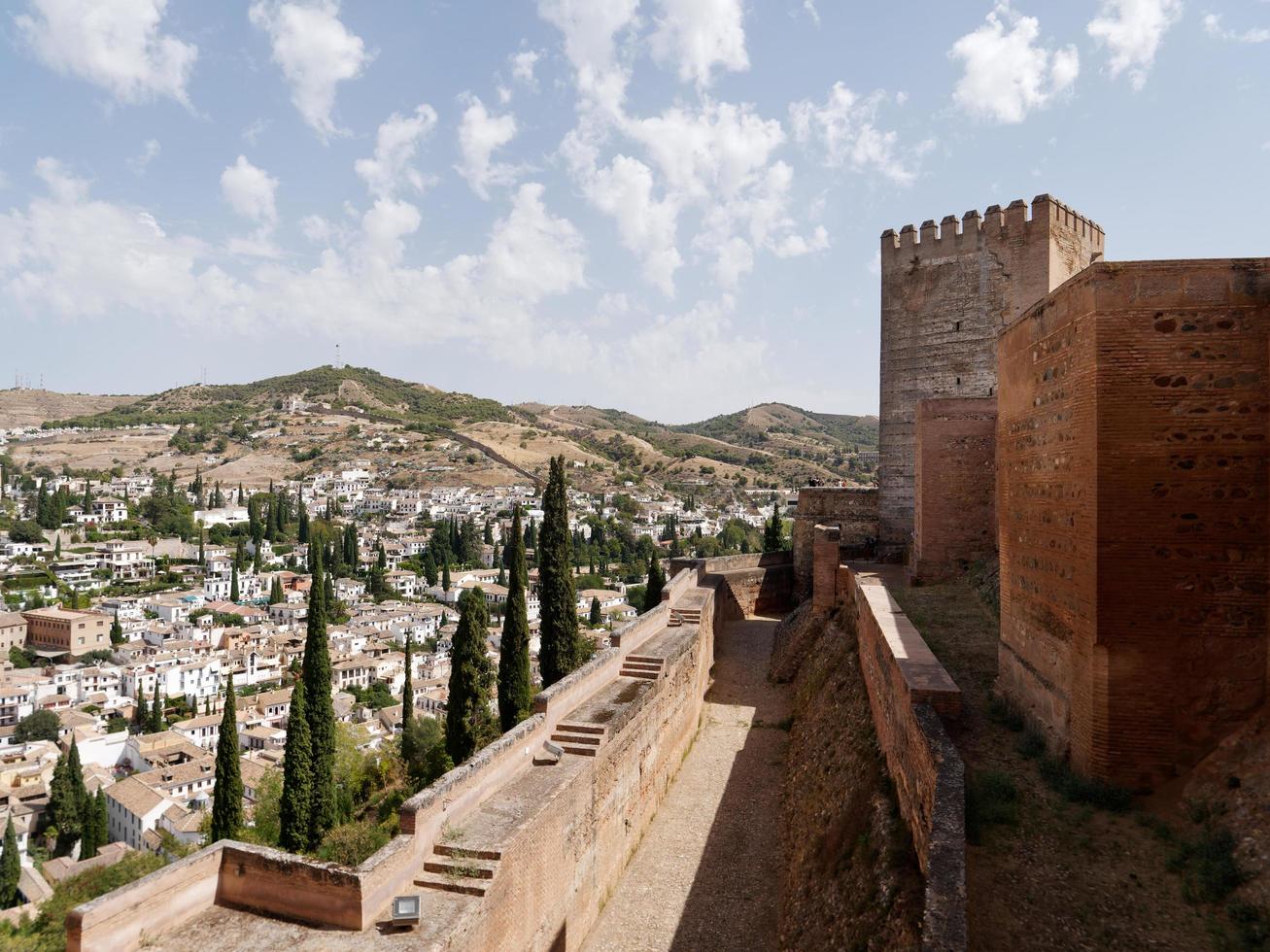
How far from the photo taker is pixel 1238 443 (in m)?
5.14

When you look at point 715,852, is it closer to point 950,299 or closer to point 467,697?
point 467,697

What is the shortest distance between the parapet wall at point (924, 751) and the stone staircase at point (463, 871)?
3497 mm

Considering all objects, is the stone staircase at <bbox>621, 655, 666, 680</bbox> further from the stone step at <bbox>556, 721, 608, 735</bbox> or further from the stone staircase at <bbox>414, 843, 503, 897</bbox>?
the stone staircase at <bbox>414, 843, 503, 897</bbox>

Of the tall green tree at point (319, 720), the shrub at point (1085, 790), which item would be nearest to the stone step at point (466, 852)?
the shrub at point (1085, 790)

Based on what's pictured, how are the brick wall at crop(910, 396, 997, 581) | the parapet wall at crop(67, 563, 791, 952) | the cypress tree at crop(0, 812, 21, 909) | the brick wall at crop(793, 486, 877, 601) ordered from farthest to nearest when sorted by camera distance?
the cypress tree at crop(0, 812, 21, 909), the brick wall at crop(793, 486, 877, 601), the brick wall at crop(910, 396, 997, 581), the parapet wall at crop(67, 563, 791, 952)

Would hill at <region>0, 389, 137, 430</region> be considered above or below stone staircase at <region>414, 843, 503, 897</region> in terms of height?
above

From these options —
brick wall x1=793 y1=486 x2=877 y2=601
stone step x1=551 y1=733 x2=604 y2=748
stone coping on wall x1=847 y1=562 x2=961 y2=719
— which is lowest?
stone step x1=551 y1=733 x2=604 y2=748

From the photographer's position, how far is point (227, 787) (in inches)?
763

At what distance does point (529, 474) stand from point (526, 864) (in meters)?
117

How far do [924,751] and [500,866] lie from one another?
3666 mm

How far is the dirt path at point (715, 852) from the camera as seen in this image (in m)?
8.31

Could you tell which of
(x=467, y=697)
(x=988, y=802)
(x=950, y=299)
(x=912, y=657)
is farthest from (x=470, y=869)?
(x=950, y=299)

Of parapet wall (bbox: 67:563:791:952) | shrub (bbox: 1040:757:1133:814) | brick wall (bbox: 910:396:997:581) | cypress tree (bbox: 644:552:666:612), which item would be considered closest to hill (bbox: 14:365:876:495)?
cypress tree (bbox: 644:552:666:612)

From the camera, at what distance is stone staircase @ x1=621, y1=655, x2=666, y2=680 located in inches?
495
